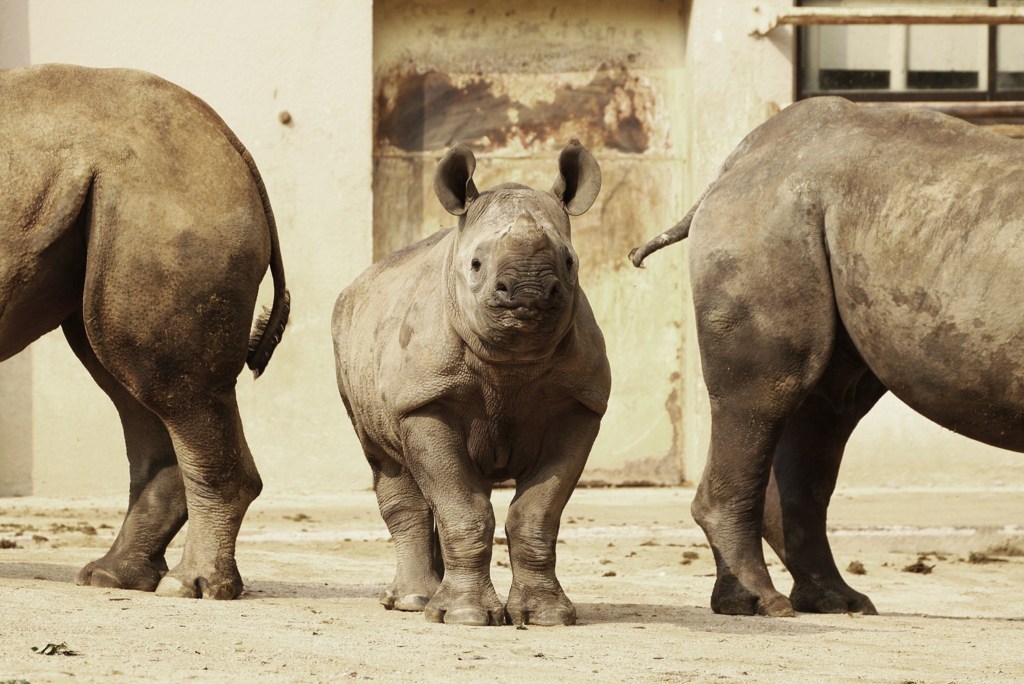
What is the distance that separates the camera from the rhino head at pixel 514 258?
234 inches

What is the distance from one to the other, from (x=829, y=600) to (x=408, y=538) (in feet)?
5.72

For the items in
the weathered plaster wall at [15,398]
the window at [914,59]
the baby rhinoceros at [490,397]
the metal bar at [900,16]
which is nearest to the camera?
the baby rhinoceros at [490,397]

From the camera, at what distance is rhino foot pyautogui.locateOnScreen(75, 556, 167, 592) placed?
7312 millimetres

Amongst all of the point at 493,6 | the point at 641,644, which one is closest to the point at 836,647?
the point at 641,644

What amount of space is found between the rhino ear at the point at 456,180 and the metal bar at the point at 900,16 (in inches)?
285

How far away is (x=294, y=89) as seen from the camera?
13609mm

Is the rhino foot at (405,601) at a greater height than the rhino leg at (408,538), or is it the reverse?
the rhino leg at (408,538)

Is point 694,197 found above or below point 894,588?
above

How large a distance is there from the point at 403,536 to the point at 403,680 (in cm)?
200

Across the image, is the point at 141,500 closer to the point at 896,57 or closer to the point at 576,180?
the point at 576,180

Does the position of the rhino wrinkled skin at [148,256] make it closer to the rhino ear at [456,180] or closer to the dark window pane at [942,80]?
the rhino ear at [456,180]

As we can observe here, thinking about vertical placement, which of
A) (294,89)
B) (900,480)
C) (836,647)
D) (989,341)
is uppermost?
(294,89)

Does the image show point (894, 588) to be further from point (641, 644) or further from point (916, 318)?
point (641, 644)

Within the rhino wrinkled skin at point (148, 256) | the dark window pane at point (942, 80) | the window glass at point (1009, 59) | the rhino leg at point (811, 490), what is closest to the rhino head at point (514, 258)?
the rhino wrinkled skin at point (148, 256)
